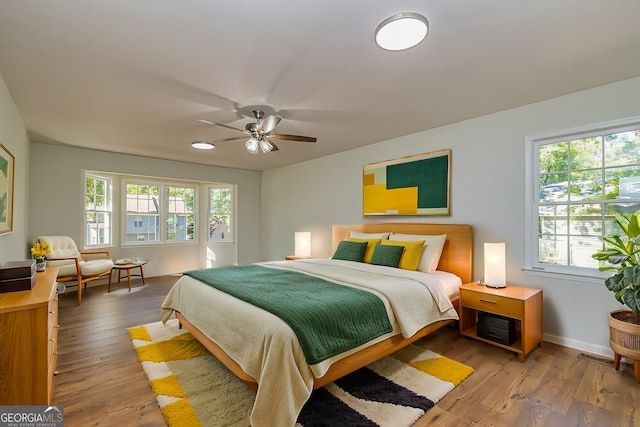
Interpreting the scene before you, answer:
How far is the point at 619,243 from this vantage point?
2.37m

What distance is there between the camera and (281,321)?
1.86m

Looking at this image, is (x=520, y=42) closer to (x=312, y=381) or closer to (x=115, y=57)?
(x=312, y=381)

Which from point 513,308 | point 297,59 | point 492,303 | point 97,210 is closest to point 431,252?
point 492,303

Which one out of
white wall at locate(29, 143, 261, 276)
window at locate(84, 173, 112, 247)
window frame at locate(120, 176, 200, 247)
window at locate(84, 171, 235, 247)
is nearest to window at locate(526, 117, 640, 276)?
white wall at locate(29, 143, 261, 276)

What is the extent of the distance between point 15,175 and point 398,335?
14.9ft

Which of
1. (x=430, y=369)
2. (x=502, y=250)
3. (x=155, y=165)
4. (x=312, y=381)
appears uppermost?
(x=155, y=165)

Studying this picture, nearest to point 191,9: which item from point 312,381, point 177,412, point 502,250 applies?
point 312,381

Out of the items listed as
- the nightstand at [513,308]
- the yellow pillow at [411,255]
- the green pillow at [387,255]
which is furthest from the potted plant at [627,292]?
the green pillow at [387,255]

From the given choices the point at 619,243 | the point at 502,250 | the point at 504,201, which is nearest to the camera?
the point at 619,243

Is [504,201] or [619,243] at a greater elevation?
[504,201]

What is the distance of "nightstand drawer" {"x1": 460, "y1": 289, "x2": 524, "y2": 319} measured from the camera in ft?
8.63

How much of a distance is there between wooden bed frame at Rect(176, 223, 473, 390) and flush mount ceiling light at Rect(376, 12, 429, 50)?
2.17 m

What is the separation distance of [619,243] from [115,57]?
14.0 ft

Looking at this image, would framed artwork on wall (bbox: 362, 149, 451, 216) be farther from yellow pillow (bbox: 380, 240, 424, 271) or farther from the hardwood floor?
the hardwood floor
